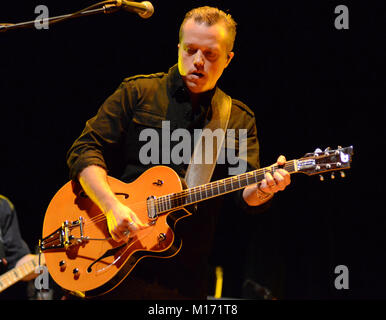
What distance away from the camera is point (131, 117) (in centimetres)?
272

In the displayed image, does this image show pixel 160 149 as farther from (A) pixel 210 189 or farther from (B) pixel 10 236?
(B) pixel 10 236

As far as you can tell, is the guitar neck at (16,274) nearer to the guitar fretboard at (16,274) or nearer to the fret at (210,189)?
the guitar fretboard at (16,274)

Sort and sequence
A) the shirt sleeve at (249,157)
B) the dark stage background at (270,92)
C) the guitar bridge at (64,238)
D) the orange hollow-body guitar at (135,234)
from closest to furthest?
the orange hollow-body guitar at (135,234) < the guitar bridge at (64,238) < the shirt sleeve at (249,157) < the dark stage background at (270,92)

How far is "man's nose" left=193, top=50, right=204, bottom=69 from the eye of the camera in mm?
2602

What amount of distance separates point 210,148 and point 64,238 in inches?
38.4

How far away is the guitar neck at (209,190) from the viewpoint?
2.49 metres

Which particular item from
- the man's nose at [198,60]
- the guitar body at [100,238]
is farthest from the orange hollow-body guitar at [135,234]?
the man's nose at [198,60]

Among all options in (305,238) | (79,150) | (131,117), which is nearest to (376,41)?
(305,238)

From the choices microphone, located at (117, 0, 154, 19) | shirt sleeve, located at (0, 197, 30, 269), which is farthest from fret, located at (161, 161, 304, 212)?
shirt sleeve, located at (0, 197, 30, 269)

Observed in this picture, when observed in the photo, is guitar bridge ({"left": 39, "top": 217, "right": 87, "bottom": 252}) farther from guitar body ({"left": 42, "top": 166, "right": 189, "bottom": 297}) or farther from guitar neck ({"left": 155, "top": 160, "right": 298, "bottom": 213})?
guitar neck ({"left": 155, "top": 160, "right": 298, "bottom": 213})

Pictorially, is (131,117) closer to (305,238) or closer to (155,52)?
(155,52)

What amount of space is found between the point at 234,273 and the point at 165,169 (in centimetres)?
432

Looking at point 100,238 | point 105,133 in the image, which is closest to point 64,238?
point 100,238
